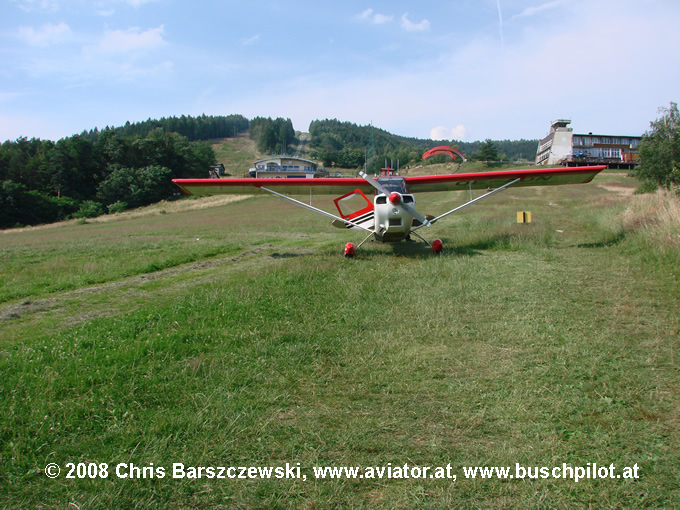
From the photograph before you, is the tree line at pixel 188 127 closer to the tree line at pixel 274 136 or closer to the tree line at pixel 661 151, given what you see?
the tree line at pixel 274 136

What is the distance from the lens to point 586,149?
205 feet

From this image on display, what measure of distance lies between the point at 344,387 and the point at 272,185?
10.6m

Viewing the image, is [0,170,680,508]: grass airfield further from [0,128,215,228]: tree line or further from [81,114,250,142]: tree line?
[81,114,250,142]: tree line

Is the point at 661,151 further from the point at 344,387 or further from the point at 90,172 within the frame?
the point at 90,172

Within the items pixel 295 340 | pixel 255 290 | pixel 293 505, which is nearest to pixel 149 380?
pixel 295 340

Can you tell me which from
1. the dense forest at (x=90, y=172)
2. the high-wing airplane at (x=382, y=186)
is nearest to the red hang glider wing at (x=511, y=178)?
the high-wing airplane at (x=382, y=186)

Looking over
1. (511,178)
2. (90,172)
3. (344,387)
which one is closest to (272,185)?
(511,178)

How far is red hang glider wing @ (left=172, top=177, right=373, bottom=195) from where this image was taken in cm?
1359

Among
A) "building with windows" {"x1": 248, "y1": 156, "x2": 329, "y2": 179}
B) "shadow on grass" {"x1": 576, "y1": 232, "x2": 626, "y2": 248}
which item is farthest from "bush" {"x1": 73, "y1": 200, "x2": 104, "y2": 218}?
"shadow on grass" {"x1": 576, "y1": 232, "x2": 626, "y2": 248}

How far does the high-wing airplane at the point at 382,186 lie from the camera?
11.9 m

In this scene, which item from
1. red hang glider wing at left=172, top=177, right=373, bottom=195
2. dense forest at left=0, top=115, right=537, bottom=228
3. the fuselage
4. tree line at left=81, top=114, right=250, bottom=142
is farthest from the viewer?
tree line at left=81, top=114, right=250, bottom=142

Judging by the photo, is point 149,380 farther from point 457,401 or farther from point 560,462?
point 560,462

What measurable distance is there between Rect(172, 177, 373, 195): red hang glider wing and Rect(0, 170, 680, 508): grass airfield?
5.69 meters

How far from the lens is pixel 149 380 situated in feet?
13.7
